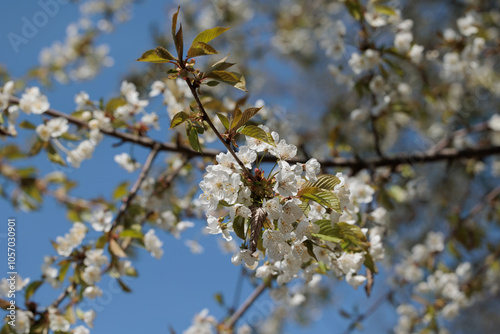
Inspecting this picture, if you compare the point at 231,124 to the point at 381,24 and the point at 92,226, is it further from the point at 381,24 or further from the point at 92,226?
the point at 381,24

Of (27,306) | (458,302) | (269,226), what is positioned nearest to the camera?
(269,226)

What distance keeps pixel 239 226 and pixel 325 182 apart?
27 centimetres

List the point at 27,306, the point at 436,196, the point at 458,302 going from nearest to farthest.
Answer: the point at 27,306, the point at 458,302, the point at 436,196

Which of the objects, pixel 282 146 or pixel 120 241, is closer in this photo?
pixel 282 146

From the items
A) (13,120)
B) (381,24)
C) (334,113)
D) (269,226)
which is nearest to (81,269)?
(13,120)

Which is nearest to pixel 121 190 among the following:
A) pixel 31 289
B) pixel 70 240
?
pixel 70 240

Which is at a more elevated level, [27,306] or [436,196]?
[436,196]

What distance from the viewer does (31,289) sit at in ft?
5.58

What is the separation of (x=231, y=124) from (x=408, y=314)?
2.49 m

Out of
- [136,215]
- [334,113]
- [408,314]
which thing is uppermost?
[334,113]

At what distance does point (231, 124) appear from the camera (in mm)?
1153

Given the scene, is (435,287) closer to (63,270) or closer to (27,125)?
(63,270)

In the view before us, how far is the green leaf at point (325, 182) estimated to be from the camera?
113 centimetres

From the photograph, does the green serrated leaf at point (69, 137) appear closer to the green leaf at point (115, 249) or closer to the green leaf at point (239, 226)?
the green leaf at point (115, 249)
